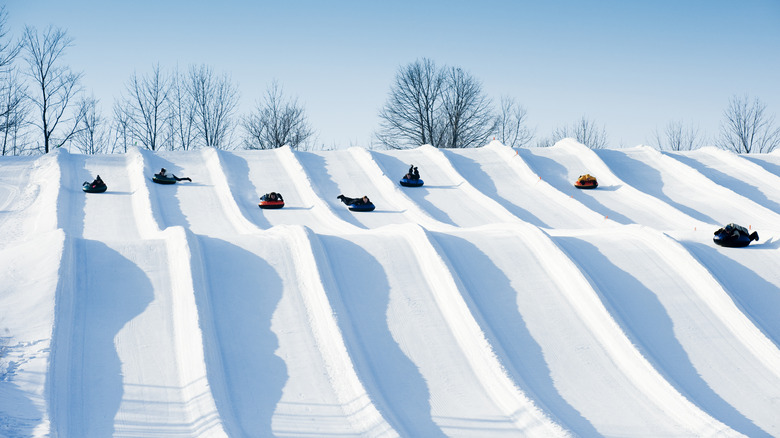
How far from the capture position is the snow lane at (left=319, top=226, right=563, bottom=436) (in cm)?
684

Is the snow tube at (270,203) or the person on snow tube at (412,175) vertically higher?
the person on snow tube at (412,175)

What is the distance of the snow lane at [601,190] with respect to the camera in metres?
17.1

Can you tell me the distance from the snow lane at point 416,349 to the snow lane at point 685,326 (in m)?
2.26

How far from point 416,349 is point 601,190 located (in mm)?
13482

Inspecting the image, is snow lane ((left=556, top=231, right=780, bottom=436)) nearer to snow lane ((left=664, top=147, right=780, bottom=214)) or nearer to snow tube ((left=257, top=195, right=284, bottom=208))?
snow tube ((left=257, top=195, right=284, bottom=208))

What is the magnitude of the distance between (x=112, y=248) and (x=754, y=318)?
9583mm

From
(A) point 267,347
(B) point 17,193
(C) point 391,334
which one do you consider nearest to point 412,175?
(B) point 17,193

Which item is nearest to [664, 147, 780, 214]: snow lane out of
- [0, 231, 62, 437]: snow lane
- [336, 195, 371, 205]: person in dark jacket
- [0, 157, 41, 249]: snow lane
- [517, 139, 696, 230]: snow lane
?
[517, 139, 696, 230]: snow lane

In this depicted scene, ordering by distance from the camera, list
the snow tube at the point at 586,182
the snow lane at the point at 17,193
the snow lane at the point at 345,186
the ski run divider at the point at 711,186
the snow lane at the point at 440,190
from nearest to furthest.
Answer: the snow lane at the point at 17,193 → the snow lane at the point at 345,186 → the snow lane at the point at 440,190 → the ski run divider at the point at 711,186 → the snow tube at the point at 586,182

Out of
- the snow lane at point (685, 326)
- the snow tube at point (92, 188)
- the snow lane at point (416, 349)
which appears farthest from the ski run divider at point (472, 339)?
the snow tube at point (92, 188)

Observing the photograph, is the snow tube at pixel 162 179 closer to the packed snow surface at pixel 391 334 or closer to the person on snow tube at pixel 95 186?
the person on snow tube at pixel 95 186

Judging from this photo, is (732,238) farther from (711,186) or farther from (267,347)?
(711,186)

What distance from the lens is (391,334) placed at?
27.1ft

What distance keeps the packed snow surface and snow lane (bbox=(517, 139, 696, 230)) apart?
5339 millimetres
